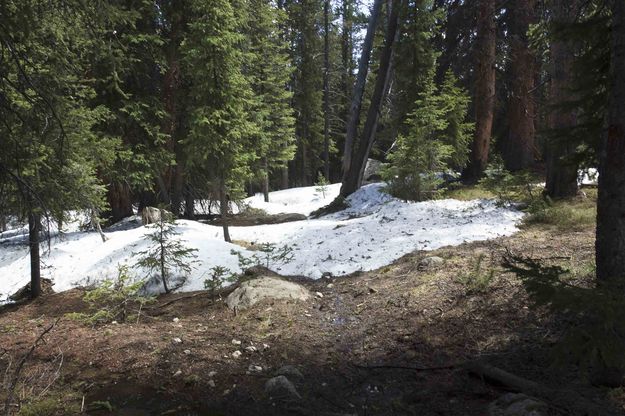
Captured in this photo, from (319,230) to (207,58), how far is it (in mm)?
5258

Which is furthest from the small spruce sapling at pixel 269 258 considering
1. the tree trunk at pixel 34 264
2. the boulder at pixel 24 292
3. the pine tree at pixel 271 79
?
the pine tree at pixel 271 79

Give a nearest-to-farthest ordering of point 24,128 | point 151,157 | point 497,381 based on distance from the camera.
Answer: point 497,381, point 24,128, point 151,157

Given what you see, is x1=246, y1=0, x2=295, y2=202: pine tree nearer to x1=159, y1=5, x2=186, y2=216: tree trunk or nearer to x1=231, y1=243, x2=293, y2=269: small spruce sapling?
x1=159, y1=5, x2=186, y2=216: tree trunk

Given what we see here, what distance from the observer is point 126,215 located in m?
15.8

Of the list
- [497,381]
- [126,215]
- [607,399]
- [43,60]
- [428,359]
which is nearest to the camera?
[607,399]

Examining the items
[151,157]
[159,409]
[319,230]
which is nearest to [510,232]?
[319,230]

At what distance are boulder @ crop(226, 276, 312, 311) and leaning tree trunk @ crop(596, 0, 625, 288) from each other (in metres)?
4.56

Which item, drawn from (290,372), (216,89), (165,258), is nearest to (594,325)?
(290,372)

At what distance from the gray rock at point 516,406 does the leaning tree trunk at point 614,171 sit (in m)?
1.06

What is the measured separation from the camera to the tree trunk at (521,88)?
48.7ft

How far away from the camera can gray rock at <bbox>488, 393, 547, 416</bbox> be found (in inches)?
123

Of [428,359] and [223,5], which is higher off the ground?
[223,5]

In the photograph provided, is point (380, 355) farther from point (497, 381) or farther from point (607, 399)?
point (607, 399)

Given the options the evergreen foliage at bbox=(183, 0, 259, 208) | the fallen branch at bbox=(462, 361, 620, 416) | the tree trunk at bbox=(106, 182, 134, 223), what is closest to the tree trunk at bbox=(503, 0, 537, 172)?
the evergreen foliage at bbox=(183, 0, 259, 208)
